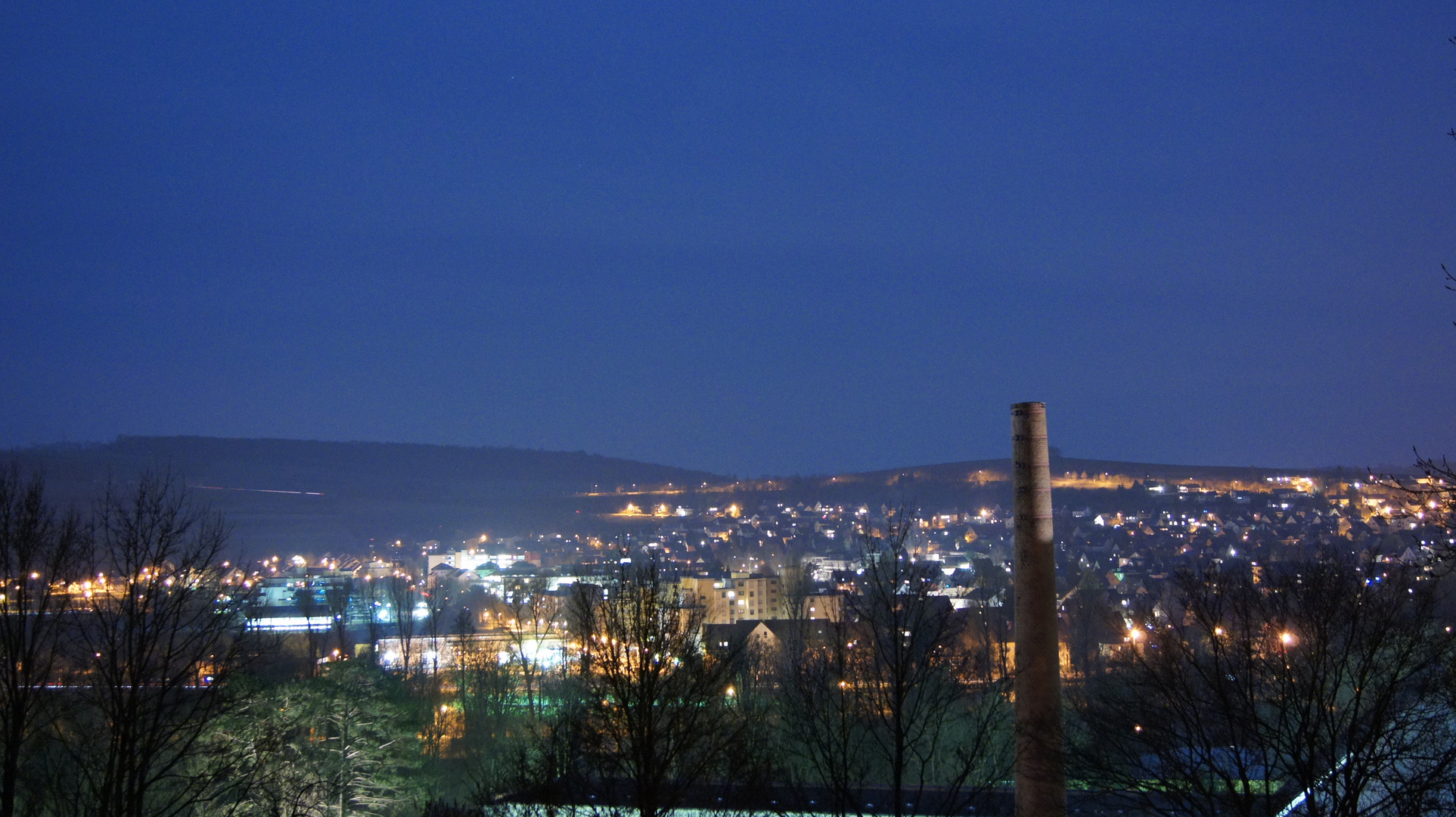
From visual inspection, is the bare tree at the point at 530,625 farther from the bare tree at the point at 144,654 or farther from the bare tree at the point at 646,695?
the bare tree at the point at 144,654

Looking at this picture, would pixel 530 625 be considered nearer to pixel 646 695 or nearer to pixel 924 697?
pixel 924 697

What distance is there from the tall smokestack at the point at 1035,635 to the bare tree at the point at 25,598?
1197 centimetres

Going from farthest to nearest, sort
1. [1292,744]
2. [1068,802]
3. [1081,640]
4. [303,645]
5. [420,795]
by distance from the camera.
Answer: [303,645]
[1081,640]
[420,795]
[1068,802]
[1292,744]

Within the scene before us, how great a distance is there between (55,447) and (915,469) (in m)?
87.7

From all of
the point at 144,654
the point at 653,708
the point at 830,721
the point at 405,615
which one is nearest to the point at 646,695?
the point at 653,708

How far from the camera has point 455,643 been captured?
1593 inches

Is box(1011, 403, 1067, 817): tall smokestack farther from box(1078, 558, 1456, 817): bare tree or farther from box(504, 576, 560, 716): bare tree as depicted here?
box(504, 576, 560, 716): bare tree

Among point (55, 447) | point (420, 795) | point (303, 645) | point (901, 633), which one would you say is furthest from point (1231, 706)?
point (55, 447)

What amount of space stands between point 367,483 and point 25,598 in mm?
123964

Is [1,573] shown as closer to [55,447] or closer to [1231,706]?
[1231,706]

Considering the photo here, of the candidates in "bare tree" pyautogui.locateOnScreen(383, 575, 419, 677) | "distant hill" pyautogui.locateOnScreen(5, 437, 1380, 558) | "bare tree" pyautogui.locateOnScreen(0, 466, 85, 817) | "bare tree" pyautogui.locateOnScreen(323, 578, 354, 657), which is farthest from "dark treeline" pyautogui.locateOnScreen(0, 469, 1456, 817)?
"distant hill" pyautogui.locateOnScreen(5, 437, 1380, 558)

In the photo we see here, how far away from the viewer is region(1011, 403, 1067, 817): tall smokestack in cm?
1448

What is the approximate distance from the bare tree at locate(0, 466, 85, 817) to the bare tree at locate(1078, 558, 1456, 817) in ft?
37.9

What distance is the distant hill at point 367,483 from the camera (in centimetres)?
8919
